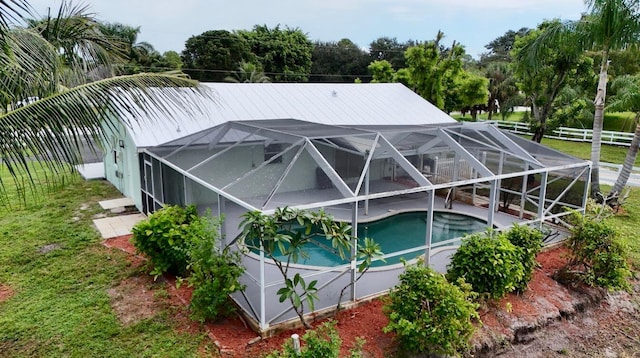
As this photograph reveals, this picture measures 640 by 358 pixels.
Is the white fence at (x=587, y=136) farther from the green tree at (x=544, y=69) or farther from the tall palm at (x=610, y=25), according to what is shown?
the tall palm at (x=610, y=25)

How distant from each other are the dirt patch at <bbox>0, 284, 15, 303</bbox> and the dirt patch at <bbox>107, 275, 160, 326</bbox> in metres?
1.85

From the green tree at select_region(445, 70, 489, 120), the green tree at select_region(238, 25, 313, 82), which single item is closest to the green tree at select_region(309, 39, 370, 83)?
the green tree at select_region(238, 25, 313, 82)

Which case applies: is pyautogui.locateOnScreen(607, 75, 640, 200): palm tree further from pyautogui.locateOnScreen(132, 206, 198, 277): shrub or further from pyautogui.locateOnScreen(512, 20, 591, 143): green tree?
pyautogui.locateOnScreen(132, 206, 198, 277): shrub

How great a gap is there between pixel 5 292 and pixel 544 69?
61.2ft

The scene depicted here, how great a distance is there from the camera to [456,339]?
6.40 meters

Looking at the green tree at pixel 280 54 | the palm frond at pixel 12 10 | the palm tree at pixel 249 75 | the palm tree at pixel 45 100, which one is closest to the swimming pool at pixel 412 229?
the palm tree at pixel 45 100

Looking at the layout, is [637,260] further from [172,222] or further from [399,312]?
[172,222]

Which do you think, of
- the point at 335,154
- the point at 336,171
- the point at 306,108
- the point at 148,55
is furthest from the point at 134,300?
Result: the point at 148,55

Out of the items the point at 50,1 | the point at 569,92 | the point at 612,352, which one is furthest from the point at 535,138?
the point at 50,1

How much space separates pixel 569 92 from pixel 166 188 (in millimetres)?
21192

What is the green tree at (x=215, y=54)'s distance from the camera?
138 ft

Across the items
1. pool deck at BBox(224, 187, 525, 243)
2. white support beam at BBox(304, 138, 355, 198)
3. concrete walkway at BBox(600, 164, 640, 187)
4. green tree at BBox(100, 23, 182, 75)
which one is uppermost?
green tree at BBox(100, 23, 182, 75)

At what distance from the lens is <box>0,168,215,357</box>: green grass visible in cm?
652

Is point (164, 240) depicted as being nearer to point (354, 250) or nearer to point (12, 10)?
point (354, 250)
